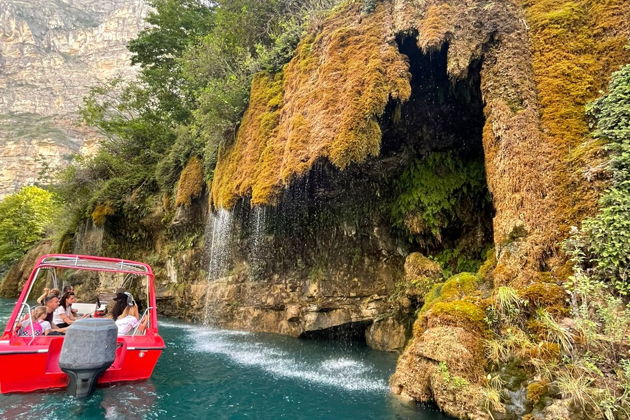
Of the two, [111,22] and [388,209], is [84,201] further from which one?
[111,22]

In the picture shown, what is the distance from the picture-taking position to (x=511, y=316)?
235 inches

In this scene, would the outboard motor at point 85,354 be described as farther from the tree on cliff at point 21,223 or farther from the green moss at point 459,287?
the tree on cliff at point 21,223

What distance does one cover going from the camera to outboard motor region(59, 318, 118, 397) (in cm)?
652

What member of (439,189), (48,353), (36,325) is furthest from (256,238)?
(48,353)

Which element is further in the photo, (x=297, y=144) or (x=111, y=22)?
(x=111, y=22)

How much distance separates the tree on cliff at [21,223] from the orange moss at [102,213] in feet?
60.5

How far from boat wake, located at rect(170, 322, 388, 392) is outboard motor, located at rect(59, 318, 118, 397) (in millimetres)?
3818

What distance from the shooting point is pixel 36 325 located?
7668 millimetres

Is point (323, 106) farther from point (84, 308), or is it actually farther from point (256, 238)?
point (84, 308)

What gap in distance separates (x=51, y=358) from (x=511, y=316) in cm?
831

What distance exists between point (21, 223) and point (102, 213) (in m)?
25.1

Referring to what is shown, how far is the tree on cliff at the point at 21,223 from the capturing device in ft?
118

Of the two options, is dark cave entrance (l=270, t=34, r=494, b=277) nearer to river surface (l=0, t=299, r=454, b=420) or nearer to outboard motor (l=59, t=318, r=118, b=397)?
river surface (l=0, t=299, r=454, b=420)

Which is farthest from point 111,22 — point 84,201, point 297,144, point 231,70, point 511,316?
point 511,316
